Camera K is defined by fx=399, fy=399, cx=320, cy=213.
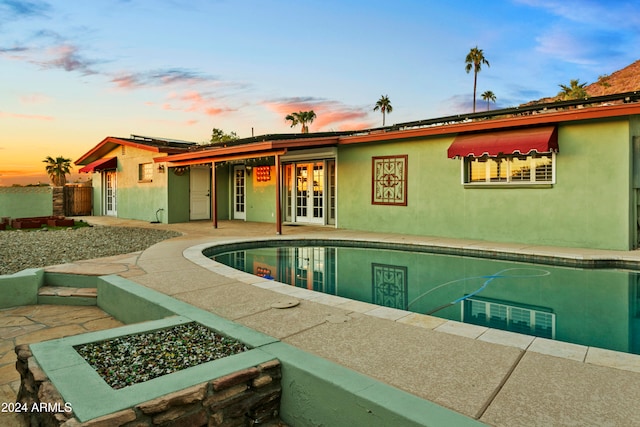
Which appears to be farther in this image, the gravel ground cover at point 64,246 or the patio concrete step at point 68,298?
the gravel ground cover at point 64,246

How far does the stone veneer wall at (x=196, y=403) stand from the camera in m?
1.85

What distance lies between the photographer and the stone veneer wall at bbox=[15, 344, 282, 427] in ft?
6.08

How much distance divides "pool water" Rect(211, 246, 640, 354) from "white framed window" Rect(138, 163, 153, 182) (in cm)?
935

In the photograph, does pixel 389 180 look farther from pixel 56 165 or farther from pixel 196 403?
pixel 56 165

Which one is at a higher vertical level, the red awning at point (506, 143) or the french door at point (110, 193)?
the red awning at point (506, 143)

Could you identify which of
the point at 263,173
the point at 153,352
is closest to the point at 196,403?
the point at 153,352

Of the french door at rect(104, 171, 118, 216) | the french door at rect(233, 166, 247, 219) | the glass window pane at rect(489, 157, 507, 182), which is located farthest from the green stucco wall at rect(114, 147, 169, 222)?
the glass window pane at rect(489, 157, 507, 182)

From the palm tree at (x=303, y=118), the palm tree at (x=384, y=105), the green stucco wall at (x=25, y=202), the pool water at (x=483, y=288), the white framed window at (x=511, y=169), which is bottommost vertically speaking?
the pool water at (x=483, y=288)

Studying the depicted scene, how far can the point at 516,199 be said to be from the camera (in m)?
8.83

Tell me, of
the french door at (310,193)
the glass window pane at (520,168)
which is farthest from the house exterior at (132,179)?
the glass window pane at (520,168)

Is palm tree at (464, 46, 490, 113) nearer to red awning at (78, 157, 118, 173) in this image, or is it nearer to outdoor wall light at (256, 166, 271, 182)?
outdoor wall light at (256, 166, 271, 182)

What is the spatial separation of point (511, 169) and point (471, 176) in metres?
0.88

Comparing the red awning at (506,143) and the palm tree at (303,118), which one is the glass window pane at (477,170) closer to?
the red awning at (506,143)

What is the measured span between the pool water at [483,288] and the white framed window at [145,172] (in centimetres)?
935
